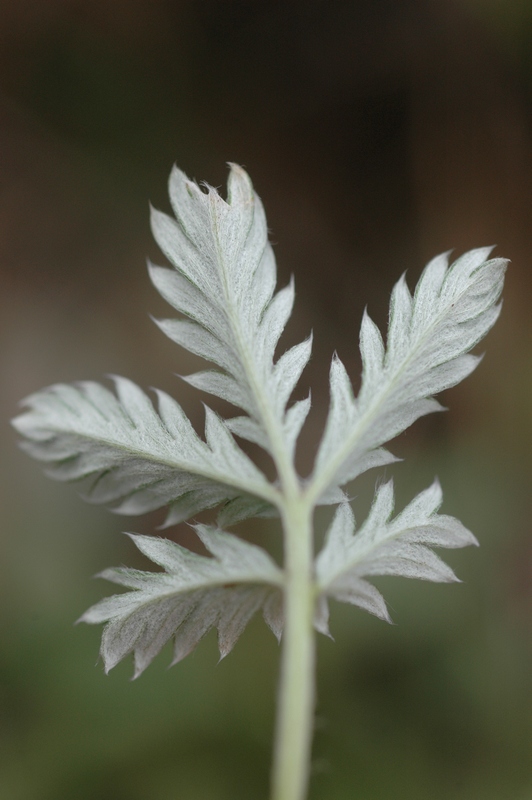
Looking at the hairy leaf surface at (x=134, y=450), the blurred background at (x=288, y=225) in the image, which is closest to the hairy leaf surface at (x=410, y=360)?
the hairy leaf surface at (x=134, y=450)

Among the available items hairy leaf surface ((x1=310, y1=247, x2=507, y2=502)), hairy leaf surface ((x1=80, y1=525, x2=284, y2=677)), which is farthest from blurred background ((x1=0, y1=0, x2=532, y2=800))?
hairy leaf surface ((x1=310, y1=247, x2=507, y2=502))

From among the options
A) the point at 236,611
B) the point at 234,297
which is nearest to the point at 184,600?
the point at 236,611

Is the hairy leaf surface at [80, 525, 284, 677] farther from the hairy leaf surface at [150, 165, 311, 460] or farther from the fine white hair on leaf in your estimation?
the hairy leaf surface at [150, 165, 311, 460]

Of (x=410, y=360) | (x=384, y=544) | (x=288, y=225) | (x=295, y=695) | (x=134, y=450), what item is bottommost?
(x=295, y=695)

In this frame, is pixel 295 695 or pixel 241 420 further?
pixel 241 420

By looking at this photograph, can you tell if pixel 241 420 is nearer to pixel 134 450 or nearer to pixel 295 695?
pixel 134 450

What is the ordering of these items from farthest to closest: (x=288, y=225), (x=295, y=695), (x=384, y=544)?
1. (x=288, y=225)
2. (x=384, y=544)
3. (x=295, y=695)

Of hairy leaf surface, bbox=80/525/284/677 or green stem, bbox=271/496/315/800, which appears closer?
green stem, bbox=271/496/315/800
